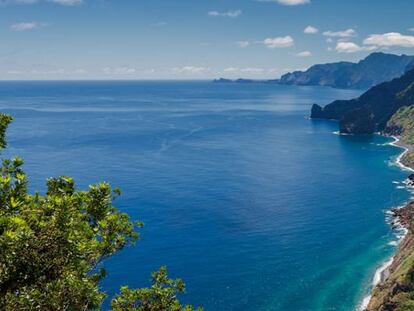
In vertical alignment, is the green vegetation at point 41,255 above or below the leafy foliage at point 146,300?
above

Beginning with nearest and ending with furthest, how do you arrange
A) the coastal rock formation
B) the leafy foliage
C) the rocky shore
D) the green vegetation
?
1. the green vegetation
2. the leafy foliage
3. the coastal rock formation
4. the rocky shore

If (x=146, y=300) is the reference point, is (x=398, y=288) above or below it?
below

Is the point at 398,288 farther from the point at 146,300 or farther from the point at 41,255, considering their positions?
the point at 41,255

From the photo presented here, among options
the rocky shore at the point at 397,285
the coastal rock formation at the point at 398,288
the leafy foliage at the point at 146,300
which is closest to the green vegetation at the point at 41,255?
the leafy foliage at the point at 146,300

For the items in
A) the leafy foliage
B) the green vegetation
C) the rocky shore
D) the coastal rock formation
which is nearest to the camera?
the green vegetation

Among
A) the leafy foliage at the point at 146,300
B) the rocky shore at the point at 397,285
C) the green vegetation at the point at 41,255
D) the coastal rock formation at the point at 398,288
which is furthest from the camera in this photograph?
the rocky shore at the point at 397,285

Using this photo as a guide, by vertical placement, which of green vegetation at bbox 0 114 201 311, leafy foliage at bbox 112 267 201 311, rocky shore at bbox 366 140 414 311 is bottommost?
rocky shore at bbox 366 140 414 311

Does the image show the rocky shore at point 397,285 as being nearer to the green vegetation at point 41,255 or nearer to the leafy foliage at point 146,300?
the leafy foliage at point 146,300

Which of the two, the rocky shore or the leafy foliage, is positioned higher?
the leafy foliage

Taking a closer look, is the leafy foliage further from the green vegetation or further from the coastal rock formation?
the coastal rock formation

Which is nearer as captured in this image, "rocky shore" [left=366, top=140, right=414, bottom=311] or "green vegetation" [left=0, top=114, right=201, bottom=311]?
"green vegetation" [left=0, top=114, right=201, bottom=311]

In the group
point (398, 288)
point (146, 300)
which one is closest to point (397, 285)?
point (398, 288)

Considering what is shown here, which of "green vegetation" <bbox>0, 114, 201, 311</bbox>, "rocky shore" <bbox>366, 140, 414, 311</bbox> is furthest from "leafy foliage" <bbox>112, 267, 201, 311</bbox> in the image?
"rocky shore" <bbox>366, 140, 414, 311</bbox>
